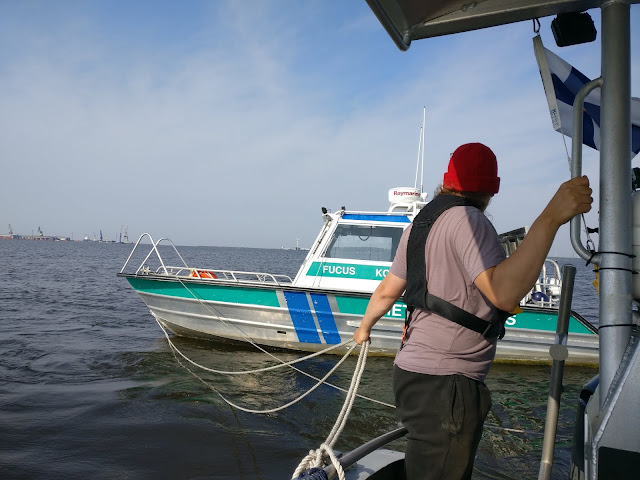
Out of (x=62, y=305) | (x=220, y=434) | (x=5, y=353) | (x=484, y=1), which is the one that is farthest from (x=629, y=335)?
(x=62, y=305)

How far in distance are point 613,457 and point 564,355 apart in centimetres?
37

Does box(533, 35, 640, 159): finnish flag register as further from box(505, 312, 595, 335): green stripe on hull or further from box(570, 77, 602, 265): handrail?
box(505, 312, 595, 335): green stripe on hull

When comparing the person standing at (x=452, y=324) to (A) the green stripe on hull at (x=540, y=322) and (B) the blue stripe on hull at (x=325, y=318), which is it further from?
(A) the green stripe on hull at (x=540, y=322)

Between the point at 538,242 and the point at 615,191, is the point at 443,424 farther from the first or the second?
the point at 615,191

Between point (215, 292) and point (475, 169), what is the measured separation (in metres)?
6.43

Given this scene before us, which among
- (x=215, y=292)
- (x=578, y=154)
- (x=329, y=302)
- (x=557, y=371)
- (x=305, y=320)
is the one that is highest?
(x=578, y=154)

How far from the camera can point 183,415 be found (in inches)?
204

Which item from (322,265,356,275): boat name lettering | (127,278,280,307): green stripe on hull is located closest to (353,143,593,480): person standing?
(127,278,280,307): green stripe on hull

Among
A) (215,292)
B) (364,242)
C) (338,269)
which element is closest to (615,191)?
(338,269)

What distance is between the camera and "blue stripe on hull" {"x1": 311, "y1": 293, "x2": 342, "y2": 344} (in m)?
7.21

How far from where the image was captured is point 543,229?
135 cm

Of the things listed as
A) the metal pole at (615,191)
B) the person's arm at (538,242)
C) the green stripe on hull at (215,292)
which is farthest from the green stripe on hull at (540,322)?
the person's arm at (538,242)

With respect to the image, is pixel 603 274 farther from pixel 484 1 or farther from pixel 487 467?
pixel 487 467

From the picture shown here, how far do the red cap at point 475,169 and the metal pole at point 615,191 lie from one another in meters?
0.36
